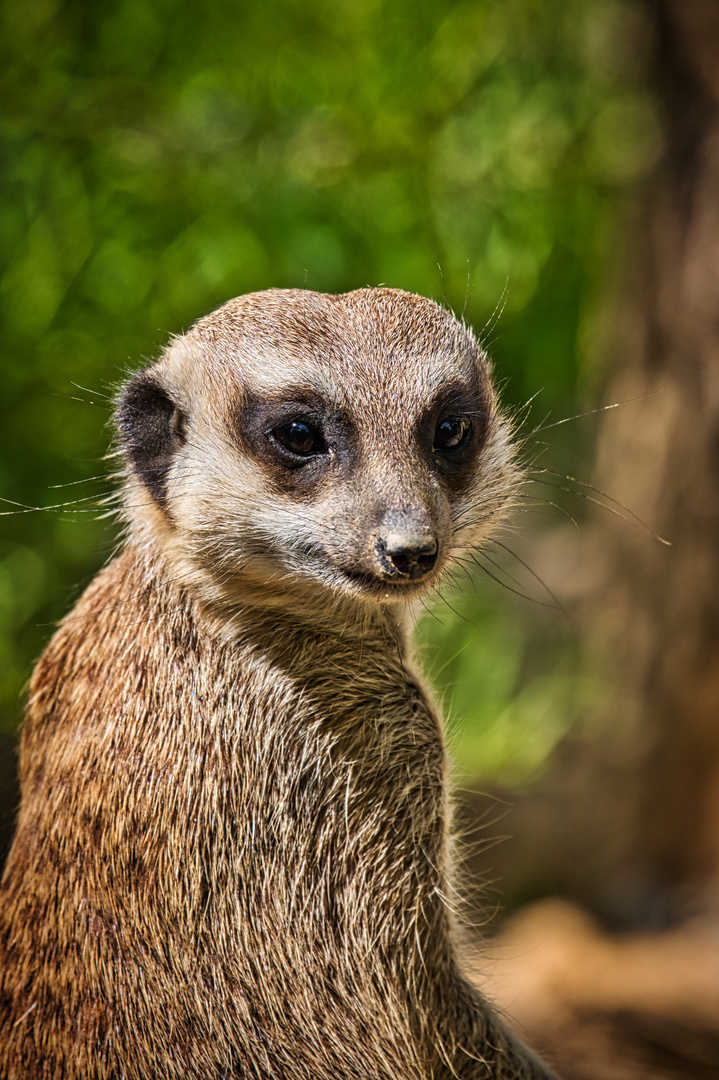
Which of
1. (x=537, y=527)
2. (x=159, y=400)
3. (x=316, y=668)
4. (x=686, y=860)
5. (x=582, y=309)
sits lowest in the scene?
(x=686, y=860)

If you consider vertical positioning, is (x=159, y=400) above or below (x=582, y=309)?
above

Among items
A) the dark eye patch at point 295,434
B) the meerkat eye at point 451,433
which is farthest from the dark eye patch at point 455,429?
the dark eye patch at point 295,434

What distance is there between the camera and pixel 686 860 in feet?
14.8

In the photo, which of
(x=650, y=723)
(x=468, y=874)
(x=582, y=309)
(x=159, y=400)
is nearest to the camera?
(x=159, y=400)

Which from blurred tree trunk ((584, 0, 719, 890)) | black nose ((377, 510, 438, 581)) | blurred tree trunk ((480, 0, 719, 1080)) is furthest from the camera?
blurred tree trunk ((584, 0, 719, 890))

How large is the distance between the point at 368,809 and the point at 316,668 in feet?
0.90

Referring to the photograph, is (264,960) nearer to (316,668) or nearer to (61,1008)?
(61,1008)

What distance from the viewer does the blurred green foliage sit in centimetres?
395

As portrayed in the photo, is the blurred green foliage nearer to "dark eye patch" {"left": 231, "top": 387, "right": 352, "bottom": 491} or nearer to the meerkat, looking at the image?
the meerkat

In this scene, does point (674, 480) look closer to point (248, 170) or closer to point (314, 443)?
point (248, 170)

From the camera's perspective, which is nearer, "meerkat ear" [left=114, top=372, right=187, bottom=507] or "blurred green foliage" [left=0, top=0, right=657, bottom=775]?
"meerkat ear" [left=114, top=372, right=187, bottom=507]

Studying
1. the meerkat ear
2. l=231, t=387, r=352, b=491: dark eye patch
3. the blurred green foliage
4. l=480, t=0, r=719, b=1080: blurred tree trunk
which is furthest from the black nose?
the blurred green foliage

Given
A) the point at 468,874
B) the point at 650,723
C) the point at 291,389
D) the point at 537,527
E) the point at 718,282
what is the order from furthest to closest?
the point at 537,527 < the point at 650,723 < the point at 718,282 < the point at 468,874 < the point at 291,389

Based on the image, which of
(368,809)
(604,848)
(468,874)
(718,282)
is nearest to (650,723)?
(604,848)
